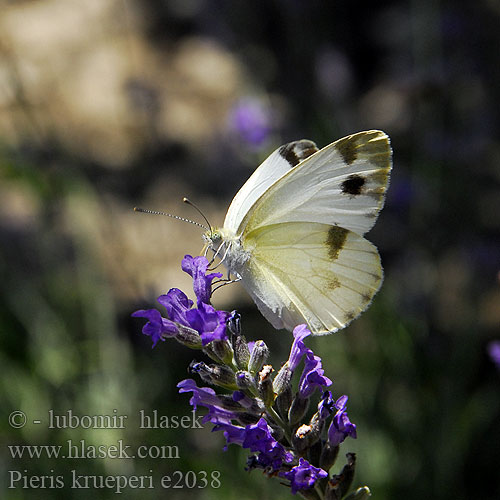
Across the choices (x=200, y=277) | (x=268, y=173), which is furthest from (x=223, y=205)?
(x=200, y=277)

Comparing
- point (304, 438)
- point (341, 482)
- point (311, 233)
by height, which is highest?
point (311, 233)

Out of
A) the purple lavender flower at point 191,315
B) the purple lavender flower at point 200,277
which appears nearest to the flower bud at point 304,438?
the purple lavender flower at point 191,315

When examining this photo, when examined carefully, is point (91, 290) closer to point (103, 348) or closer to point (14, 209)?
point (103, 348)

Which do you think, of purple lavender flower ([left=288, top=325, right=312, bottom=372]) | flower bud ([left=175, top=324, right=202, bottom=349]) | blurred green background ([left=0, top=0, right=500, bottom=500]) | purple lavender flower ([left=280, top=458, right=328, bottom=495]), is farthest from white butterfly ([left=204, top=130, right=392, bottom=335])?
blurred green background ([left=0, top=0, right=500, bottom=500])

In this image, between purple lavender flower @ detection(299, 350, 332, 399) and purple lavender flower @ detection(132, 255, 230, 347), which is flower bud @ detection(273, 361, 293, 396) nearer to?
purple lavender flower @ detection(299, 350, 332, 399)

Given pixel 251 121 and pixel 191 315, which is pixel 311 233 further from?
pixel 251 121

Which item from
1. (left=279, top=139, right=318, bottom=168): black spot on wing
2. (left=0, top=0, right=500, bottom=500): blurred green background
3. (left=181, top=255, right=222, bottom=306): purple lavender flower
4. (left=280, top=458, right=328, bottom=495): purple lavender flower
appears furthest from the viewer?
(left=0, top=0, right=500, bottom=500): blurred green background

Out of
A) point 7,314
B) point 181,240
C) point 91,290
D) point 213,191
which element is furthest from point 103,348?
point 213,191

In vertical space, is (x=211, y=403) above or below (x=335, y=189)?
below
